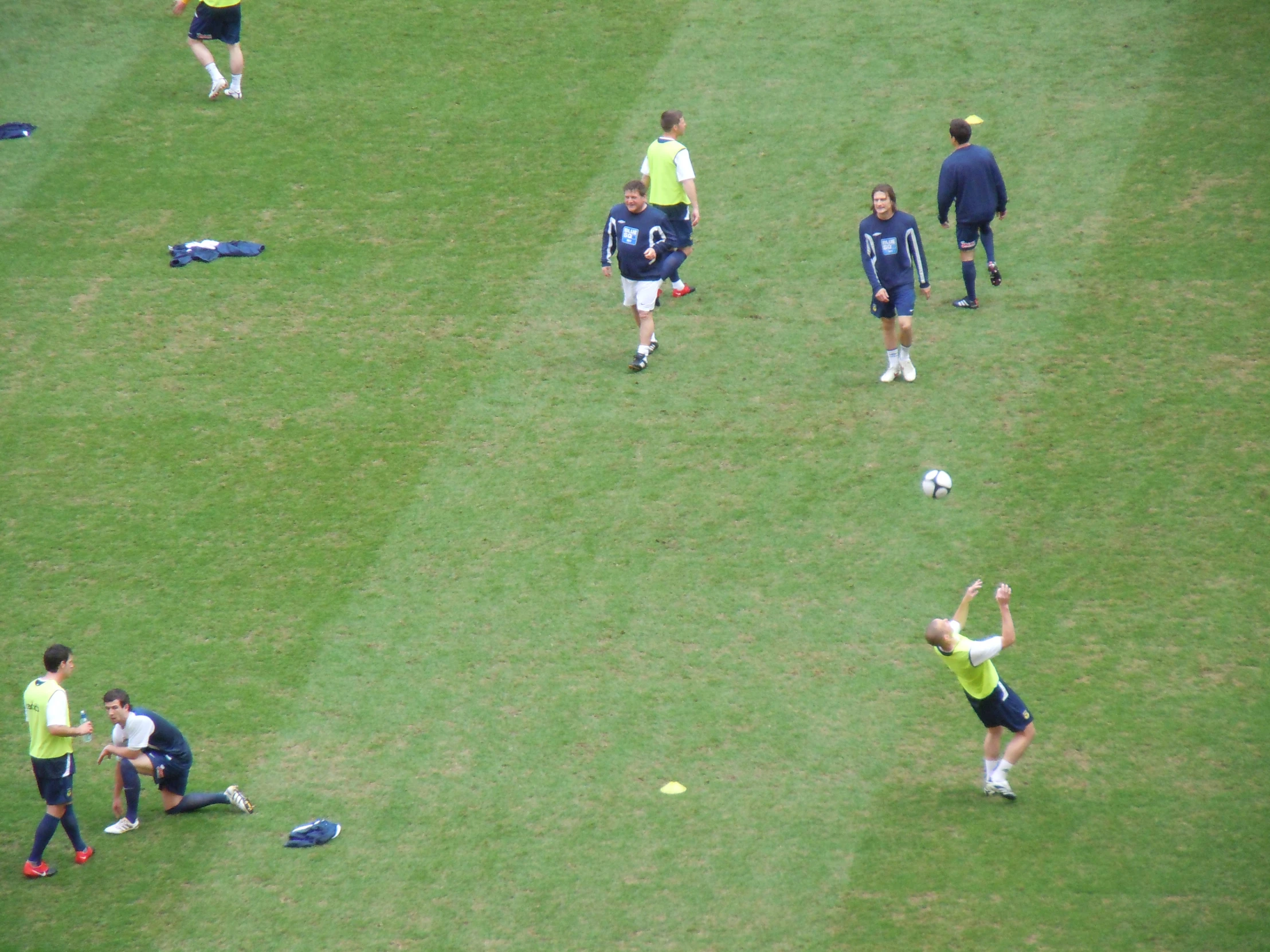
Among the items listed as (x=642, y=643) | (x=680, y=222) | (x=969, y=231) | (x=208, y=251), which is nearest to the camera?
(x=642, y=643)

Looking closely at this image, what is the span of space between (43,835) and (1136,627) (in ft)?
30.3

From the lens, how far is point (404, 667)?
12.2 metres

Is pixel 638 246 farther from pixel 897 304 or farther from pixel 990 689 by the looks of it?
pixel 990 689

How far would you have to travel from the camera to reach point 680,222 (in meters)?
16.4

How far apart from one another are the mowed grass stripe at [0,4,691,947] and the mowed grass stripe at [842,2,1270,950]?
5885 millimetres

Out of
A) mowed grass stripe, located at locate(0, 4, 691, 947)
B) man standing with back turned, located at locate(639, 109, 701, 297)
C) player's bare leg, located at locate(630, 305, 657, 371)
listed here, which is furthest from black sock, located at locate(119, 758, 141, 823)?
man standing with back turned, located at locate(639, 109, 701, 297)

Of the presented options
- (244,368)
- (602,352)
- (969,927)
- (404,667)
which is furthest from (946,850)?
(244,368)

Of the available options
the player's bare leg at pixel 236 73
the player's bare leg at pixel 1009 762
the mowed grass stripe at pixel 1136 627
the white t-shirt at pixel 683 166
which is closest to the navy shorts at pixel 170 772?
the mowed grass stripe at pixel 1136 627

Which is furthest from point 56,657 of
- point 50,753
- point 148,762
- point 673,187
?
point 673,187

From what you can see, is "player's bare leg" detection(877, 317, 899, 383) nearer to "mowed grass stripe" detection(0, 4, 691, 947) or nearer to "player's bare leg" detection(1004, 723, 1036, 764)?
"mowed grass stripe" detection(0, 4, 691, 947)

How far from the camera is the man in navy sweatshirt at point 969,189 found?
15.3 meters

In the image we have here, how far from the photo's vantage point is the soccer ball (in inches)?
508

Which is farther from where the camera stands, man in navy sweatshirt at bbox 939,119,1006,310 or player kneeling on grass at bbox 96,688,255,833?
man in navy sweatshirt at bbox 939,119,1006,310

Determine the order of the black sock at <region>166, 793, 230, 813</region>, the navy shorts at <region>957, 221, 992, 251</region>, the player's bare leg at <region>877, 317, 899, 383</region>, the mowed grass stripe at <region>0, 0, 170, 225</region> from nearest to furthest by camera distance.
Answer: the black sock at <region>166, 793, 230, 813</region>
the player's bare leg at <region>877, 317, 899, 383</region>
the navy shorts at <region>957, 221, 992, 251</region>
the mowed grass stripe at <region>0, 0, 170, 225</region>
